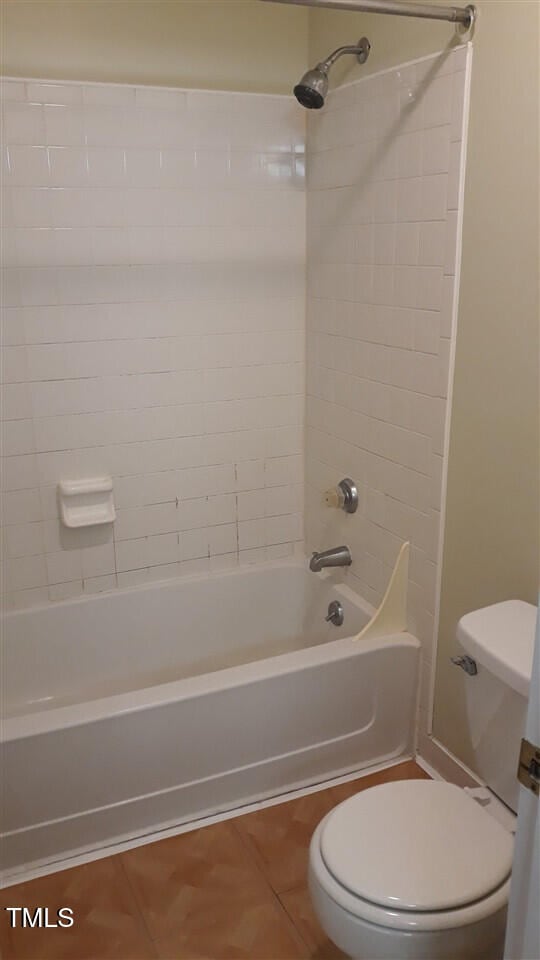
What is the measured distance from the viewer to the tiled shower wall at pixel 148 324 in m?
2.28

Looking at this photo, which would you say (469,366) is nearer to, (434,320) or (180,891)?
(434,320)

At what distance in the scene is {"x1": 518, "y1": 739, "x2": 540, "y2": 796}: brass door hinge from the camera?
0.81m

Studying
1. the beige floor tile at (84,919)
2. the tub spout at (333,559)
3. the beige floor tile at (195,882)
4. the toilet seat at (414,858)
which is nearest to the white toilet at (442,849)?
the toilet seat at (414,858)

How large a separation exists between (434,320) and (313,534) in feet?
3.62

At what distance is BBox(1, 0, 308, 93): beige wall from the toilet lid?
2130 millimetres

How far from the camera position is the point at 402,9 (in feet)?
5.35

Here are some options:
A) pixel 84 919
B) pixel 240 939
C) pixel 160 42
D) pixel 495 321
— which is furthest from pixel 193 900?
pixel 160 42

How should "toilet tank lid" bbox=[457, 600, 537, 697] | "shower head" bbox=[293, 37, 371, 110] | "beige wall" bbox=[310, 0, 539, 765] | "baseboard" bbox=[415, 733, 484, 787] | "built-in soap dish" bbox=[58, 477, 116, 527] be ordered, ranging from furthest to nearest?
"built-in soap dish" bbox=[58, 477, 116, 527] < "baseboard" bbox=[415, 733, 484, 787] < "shower head" bbox=[293, 37, 371, 110] < "beige wall" bbox=[310, 0, 539, 765] < "toilet tank lid" bbox=[457, 600, 537, 697]

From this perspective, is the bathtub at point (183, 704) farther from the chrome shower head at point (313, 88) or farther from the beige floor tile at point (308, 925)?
the chrome shower head at point (313, 88)

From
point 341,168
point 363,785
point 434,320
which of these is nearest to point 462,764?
point 363,785

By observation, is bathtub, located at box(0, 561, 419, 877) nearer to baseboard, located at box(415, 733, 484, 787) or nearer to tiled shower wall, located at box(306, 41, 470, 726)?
baseboard, located at box(415, 733, 484, 787)

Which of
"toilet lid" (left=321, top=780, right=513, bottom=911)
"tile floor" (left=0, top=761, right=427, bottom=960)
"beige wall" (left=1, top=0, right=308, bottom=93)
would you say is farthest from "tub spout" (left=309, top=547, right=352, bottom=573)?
"beige wall" (left=1, top=0, right=308, bottom=93)

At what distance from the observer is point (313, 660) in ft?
7.07

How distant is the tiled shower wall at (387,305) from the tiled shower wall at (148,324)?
0.49 feet
